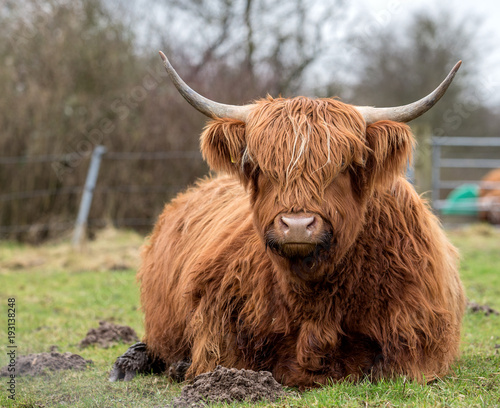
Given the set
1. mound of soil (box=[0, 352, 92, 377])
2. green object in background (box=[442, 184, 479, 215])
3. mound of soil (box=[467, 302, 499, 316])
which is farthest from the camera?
green object in background (box=[442, 184, 479, 215])

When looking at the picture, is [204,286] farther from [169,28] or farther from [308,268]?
[169,28]

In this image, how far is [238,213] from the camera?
3873 mm

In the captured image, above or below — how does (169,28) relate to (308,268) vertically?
above

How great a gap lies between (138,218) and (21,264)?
128 inches

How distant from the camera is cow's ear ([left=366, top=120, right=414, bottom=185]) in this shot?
315 cm

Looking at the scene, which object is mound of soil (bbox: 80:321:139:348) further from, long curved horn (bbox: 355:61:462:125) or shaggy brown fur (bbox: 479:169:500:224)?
shaggy brown fur (bbox: 479:169:500:224)

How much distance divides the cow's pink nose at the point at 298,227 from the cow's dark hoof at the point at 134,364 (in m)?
1.60

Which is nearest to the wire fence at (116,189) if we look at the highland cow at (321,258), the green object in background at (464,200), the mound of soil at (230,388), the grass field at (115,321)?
the grass field at (115,321)

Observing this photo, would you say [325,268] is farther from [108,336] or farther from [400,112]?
[108,336]

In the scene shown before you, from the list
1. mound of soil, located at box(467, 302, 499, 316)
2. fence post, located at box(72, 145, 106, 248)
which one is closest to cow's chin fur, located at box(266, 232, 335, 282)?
mound of soil, located at box(467, 302, 499, 316)

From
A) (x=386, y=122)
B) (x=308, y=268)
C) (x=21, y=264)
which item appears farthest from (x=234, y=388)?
(x=21, y=264)

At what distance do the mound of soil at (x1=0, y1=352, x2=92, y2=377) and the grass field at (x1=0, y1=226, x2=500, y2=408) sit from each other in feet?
0.35

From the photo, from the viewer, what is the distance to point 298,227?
9.25 ft

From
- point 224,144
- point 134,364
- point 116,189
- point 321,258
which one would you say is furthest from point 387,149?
point 116,189
